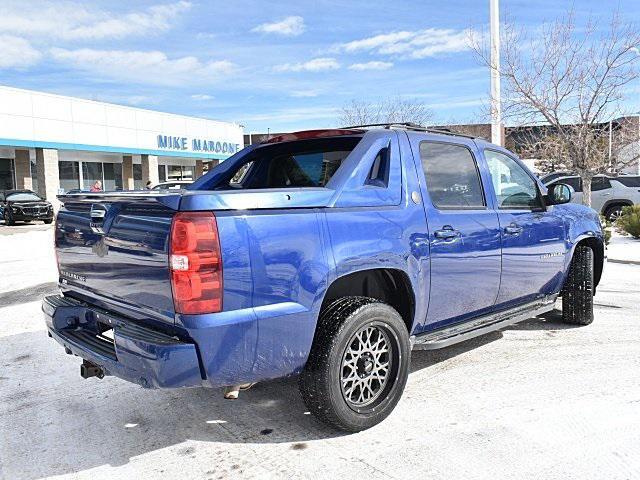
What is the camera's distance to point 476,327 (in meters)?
4.32

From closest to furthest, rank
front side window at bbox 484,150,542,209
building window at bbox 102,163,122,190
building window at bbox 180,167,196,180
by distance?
front side window at bbox 484,150,542,209 → building window at bbox 102,163,122,190 → building window at bbox 180,167,196,180

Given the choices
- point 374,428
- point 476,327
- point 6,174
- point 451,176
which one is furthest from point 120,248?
point 6,174

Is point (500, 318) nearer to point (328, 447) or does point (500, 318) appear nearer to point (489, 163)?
point (489, 163)

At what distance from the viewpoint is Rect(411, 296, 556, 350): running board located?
3.92m

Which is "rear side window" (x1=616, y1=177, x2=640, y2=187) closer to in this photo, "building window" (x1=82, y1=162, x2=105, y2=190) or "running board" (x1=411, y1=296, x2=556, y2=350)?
"running board" (x1=411, y1=296, x2=556, y2=350)

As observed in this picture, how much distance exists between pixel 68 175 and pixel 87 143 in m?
2.32

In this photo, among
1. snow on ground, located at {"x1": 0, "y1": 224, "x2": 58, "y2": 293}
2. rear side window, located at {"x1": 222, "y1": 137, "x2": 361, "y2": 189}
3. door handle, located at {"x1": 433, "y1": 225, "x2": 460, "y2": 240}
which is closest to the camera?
door handle, located at {"x1": 433, "y1": 225, "x2": 460, "y2": 240}

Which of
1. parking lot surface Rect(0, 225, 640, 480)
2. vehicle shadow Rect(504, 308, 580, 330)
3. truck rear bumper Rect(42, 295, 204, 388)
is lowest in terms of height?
parking lot surface Rect(0, 225, 640, 480)

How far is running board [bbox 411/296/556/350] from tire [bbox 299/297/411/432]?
0.97ft

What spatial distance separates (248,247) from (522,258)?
2.73 metres

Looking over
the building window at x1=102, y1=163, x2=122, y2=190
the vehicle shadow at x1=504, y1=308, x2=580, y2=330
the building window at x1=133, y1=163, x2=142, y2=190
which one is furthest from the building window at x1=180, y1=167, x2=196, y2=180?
the vehicle shadow at x1=504, y1=308, x2=580, y2=330

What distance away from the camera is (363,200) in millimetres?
3516

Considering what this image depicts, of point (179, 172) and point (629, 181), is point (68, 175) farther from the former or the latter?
point (629, 181)

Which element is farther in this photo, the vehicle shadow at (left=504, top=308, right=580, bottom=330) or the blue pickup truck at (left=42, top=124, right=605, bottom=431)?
the vehicle shadow at (left=504, top=308, right=580, bottom=330)
